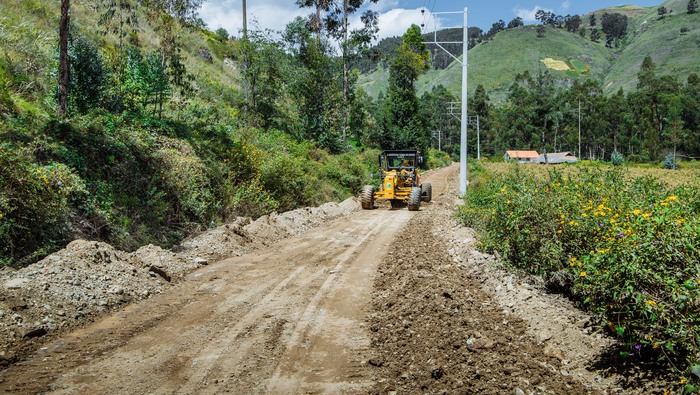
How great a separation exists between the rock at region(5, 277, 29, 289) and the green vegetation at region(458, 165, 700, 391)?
263 inches

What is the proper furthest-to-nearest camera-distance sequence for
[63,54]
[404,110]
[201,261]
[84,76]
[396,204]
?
[404,110] → [396,204] → [84,76] → [63,54] → [201,261]

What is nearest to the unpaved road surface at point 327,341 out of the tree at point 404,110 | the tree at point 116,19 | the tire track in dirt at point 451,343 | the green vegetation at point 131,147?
the tire track in dirt at point 451,343

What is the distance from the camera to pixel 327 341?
5129mm

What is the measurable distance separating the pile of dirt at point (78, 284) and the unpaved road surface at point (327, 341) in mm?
266

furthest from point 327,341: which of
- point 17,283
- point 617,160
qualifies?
point 617,160

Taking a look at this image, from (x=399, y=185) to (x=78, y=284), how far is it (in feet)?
46.0

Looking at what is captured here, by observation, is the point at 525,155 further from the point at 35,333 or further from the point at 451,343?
the point at 35,333

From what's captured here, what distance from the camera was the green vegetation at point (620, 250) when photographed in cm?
337

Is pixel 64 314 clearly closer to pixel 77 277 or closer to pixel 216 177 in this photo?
pixel 77 277

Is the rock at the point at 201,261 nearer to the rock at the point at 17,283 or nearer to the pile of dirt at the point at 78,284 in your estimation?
the pile of dirt at the point at 78,284

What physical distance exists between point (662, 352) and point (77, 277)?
7.03 m

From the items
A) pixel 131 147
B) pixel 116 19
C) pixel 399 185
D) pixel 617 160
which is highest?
pixel 116 19

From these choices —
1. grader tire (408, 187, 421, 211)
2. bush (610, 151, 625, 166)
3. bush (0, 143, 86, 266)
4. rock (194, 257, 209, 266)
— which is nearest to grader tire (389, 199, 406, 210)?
grader tire (408, 187, 421, 211)

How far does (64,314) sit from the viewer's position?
555cm
